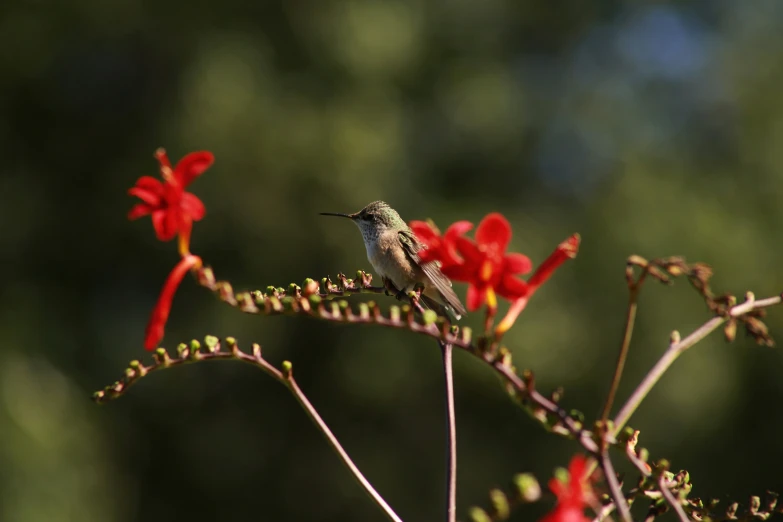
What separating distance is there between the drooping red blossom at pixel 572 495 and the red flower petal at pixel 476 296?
0.35m

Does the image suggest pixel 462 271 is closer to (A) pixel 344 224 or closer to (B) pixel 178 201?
(B) pixel 178 201

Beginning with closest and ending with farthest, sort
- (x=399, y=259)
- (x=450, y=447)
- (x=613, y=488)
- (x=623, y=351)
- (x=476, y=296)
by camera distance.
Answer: (x=613, y=488) < (x=623, y=351) < (x=476, y=296) < (x=450, y=447) < (x=399, y=259)

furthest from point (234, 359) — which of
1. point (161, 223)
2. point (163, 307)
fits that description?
point (161, 223)

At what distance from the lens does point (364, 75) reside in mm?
20281

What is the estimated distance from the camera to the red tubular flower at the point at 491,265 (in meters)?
1.66

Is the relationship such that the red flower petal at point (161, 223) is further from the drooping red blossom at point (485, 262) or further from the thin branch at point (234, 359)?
the drooping red blossom at point (485, 262)

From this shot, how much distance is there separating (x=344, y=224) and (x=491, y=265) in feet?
54.9

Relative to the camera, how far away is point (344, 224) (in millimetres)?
18359

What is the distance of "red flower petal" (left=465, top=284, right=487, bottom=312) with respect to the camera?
1.66 metres

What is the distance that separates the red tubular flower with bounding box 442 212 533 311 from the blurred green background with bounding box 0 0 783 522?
14670 millimetres

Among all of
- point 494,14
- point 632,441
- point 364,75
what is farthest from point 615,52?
point 632,441

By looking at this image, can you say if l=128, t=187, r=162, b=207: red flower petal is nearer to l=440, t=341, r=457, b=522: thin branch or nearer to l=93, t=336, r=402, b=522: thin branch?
l=93, t=336, r=402, b=522: thin branch

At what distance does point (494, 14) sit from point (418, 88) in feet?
16.3

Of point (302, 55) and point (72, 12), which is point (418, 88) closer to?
point (302, 55)
